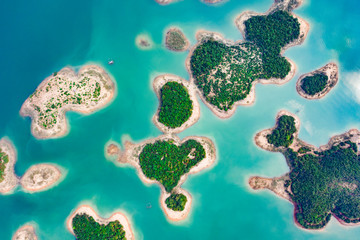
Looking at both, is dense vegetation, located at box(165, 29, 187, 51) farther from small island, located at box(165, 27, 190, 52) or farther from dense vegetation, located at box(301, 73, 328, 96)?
dense vegetation, located at box(301, 73, 328, 96)

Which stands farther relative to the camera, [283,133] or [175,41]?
[175,41]

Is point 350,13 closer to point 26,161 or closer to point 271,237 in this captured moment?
point 271,237

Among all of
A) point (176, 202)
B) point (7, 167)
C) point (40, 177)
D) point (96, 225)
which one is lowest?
point (176, 202)

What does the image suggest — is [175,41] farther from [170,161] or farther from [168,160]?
[170,161]

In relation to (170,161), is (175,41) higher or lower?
higher

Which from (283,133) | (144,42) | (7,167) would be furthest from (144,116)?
(7,167)

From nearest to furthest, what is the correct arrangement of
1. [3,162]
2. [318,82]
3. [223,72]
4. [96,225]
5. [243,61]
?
[96,225]
[3,162]
[223,72]
[243,61]
[318,82]

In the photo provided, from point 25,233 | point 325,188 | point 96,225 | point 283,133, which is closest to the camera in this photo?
point 96,225
